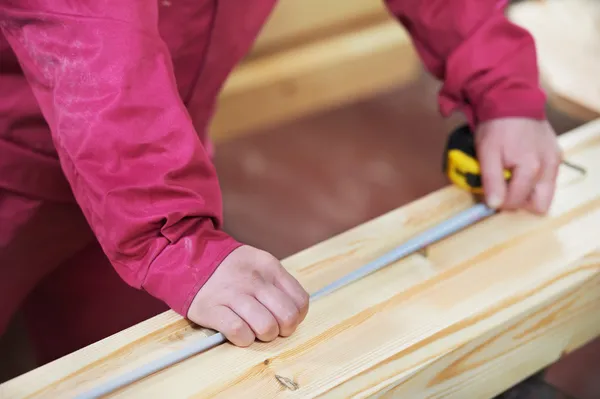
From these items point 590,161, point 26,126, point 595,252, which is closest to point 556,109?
point 590,161

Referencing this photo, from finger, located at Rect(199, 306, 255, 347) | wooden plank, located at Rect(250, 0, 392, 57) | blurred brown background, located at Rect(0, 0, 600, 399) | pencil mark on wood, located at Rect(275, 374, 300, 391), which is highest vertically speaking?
finger, located at Rect(199, 306, 255, 347)

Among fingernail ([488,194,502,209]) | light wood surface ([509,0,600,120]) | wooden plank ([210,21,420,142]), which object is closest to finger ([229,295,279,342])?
fingernail ([488,194,502,209])

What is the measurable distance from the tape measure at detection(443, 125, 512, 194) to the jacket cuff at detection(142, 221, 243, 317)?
12.2 inches

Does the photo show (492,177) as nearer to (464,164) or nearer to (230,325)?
(464,164)

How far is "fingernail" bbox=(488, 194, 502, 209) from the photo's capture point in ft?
2.31

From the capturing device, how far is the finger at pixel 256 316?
551 mm

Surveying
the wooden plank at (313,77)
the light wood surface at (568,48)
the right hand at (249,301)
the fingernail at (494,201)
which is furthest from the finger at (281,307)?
the wooden plank at (313,77)

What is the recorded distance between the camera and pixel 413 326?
0.58 meters

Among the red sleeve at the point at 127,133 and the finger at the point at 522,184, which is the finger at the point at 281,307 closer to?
the red sleeve at the point at 127,133

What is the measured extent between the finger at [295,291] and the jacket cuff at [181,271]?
0.05 meters

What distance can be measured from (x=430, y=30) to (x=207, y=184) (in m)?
0.39

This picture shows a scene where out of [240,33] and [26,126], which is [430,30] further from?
[26,126]

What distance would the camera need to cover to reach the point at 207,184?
23.4 inches

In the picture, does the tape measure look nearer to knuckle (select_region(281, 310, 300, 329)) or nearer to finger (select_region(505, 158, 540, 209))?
finger (select_region(505, 158, 540, 209))
